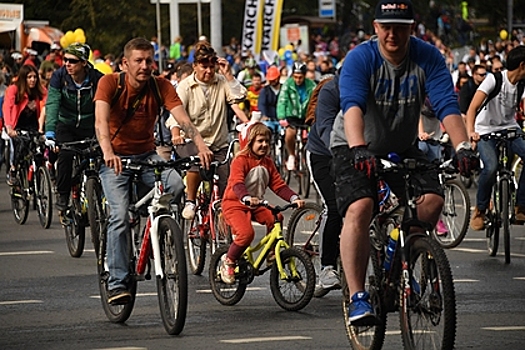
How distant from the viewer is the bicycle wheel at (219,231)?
1270cm

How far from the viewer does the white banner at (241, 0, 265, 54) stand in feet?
129

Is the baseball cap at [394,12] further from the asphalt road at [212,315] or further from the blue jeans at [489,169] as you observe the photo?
the blue jeans at [489,169]

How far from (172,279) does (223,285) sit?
154cm

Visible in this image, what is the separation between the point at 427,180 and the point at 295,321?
212cm

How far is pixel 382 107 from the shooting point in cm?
839

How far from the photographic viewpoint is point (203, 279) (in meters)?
12.7

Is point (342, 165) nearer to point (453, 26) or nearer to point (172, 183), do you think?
point (172, 183)

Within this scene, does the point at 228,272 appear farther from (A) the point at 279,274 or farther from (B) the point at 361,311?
(B) the point at 361,311

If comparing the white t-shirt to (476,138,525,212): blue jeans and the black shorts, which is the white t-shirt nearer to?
(476,138,525,212): blue jeans

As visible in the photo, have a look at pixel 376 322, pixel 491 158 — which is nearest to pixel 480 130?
pixel 491 158

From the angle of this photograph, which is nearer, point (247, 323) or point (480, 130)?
point (247, 323)

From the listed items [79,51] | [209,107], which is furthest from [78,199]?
[209,107]

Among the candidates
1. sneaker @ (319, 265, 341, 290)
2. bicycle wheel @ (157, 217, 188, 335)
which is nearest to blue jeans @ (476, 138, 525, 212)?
sneaker @ (319, 265, 341, 290)

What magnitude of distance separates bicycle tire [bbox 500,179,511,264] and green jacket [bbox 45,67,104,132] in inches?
146
